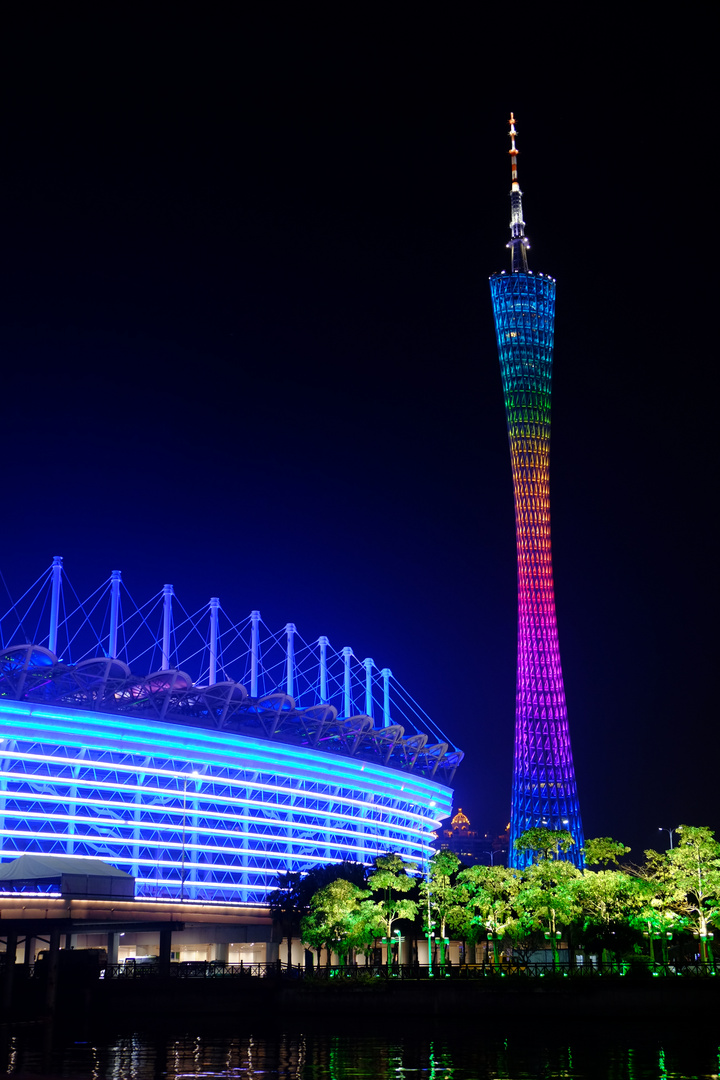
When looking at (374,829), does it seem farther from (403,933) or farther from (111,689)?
(403,933)

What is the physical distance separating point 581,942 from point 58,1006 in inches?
1121

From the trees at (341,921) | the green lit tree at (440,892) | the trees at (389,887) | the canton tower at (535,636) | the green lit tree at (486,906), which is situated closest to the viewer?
the green lit tree at (486,906)

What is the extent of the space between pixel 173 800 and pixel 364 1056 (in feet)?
242

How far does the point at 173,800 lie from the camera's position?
111 m

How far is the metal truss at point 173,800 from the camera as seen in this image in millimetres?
101188

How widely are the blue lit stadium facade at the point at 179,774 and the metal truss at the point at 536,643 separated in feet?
92.7

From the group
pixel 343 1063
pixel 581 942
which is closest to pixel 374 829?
pixel 581 942

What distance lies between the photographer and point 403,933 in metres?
83.2

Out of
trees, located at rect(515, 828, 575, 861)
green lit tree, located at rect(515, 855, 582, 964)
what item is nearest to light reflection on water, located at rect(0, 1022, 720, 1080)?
green lit tree, located at rect(515, 855, 582, 964)

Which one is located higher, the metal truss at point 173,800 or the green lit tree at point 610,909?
the metal truss at point 173,800

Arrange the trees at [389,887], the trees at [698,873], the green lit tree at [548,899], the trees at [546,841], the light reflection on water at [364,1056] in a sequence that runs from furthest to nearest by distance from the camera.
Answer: the trees at [546,841], the trees at [389,887], the green lit tree at [548,899], the trees at [698,873], the light reflection on water at [364,1056]

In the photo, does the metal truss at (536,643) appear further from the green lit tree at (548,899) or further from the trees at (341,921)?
the trees at (341,921)

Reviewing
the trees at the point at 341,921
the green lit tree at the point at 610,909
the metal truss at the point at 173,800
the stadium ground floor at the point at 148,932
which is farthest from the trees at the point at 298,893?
the green lit tree at the point at 610,909

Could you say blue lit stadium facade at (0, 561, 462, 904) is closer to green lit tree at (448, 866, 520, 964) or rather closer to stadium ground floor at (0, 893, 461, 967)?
stadium ground floor at (0, 893, 461, 967)
